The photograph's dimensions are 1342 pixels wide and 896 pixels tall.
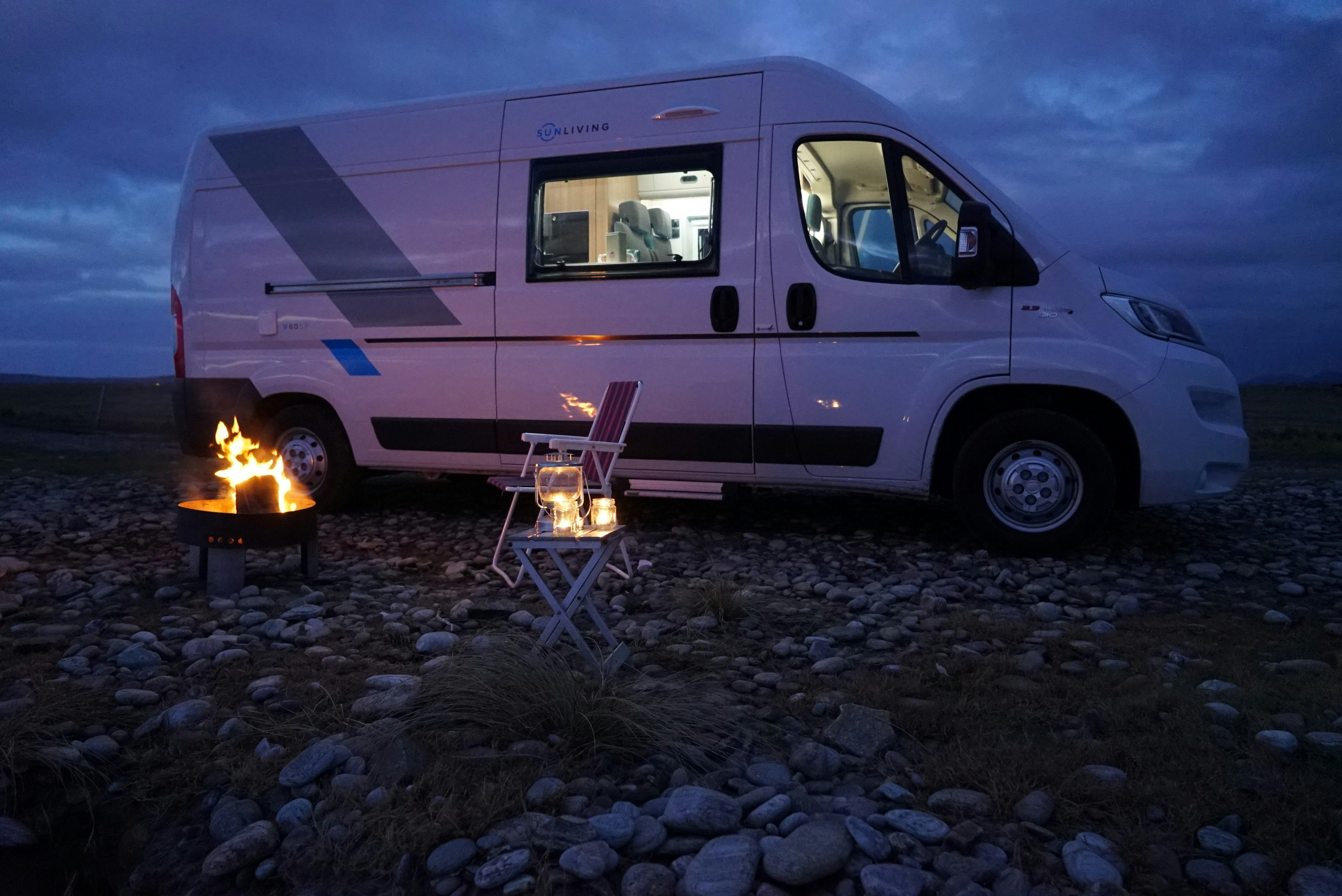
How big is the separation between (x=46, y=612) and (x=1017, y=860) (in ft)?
13.5

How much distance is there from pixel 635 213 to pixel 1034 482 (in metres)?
2.82

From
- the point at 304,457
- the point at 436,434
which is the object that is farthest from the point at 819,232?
the point at 304,457

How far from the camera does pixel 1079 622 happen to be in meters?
3.98

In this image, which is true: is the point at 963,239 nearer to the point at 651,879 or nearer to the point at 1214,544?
the point at 1214,544

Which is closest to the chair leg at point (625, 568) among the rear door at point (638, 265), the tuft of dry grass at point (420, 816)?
the rear door at point (638, 265)

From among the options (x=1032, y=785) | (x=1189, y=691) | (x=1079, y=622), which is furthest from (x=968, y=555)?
(x=1032, y=785)

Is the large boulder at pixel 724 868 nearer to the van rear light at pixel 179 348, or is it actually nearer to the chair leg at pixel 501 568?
the chair leg at pixel 501 568

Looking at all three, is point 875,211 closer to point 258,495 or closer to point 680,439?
point 680,439

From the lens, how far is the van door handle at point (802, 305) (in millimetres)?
5250

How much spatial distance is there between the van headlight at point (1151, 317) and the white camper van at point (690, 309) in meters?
0.02

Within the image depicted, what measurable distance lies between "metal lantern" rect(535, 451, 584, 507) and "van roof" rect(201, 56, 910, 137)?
9.20 ft

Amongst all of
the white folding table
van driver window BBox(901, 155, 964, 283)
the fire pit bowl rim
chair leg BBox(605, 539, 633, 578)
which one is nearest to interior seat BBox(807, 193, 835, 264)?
van driver window BBox(901, 155, 964, 283)

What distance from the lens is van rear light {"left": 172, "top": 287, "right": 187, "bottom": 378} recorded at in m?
6.70

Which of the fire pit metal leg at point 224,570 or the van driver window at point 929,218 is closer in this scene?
the fire pit metal leg at point 224,570
